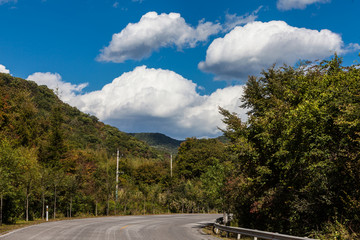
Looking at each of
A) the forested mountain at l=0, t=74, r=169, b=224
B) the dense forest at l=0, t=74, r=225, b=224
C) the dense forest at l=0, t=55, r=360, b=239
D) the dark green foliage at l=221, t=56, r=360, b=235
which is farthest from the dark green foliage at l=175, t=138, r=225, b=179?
the dark green foliage at l=221, t=56, r=360, b=235

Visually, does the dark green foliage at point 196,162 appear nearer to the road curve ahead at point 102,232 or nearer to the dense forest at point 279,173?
the dense forest at point 279,173

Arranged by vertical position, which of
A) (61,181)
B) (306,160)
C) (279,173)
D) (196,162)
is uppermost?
(196,162)

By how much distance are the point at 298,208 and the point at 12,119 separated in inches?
1807

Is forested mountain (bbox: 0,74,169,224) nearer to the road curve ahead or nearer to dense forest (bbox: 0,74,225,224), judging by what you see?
dense forest (bbox: 0,74,225,224)

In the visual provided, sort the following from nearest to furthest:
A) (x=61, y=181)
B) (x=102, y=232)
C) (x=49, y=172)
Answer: (x=102, y=232)
(x=49, y=172)
(x=61, y=181)

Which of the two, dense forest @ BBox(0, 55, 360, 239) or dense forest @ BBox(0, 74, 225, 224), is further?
dense forest @ BBox(0, 74, 225, 224)

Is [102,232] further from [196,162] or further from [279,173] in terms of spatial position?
[196,162]

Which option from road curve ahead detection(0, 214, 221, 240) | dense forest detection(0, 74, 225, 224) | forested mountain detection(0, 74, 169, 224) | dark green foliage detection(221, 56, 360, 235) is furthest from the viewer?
dense forest detection(0, 74, 225, 224)

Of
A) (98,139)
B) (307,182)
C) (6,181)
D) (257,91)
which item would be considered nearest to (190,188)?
(257,91)

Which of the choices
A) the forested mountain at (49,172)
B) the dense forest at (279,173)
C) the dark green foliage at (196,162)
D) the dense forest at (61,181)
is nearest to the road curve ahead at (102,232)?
the dense forest at (279,173)

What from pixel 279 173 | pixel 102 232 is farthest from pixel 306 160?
pixel 102 232

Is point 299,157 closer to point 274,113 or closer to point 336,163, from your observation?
point 336,163

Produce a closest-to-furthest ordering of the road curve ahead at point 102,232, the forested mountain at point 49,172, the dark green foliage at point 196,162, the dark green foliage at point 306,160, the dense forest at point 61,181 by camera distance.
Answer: the dark green foliage at point 306,160 < the road curve ahead at point 102,232 < the forested mountain at point 49,172 < the dense forest at point 61,181 < the dark green foliage at point 196,162

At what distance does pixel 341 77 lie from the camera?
1620cm
